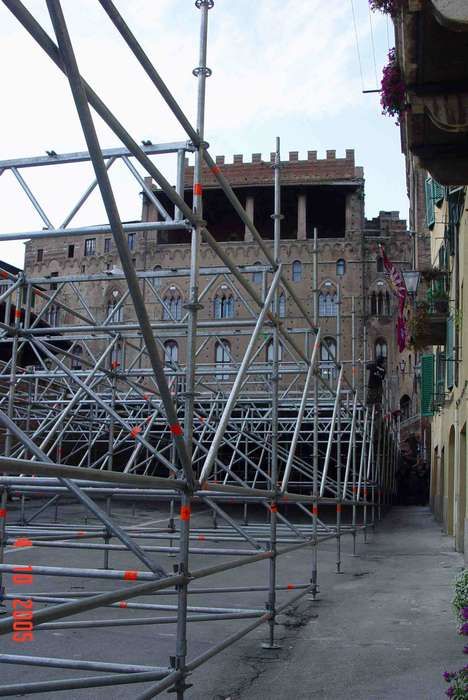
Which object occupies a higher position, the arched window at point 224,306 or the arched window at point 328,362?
the arched window at point 224,306

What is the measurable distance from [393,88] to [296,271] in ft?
141

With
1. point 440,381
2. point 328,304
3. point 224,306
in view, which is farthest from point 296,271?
point 440,381

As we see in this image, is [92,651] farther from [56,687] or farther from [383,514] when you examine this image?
[383,514]

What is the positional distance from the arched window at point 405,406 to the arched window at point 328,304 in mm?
7864

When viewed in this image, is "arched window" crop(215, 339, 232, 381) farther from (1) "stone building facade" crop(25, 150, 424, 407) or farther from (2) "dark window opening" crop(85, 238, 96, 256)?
(2) "dark window opening" crop(85, 238, 96, 256)

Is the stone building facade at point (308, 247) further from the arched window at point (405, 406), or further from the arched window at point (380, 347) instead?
the arched window at point (405, 406)

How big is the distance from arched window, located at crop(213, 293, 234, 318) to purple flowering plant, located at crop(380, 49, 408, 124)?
38035 millimetres

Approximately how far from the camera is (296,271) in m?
51.2

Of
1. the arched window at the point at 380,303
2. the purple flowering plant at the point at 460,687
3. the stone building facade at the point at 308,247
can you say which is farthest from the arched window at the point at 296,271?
the purple flowering plant at the point at 460,687

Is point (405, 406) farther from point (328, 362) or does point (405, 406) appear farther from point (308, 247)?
point (328, 362)

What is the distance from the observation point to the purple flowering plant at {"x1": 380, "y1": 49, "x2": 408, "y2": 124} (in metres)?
8.39

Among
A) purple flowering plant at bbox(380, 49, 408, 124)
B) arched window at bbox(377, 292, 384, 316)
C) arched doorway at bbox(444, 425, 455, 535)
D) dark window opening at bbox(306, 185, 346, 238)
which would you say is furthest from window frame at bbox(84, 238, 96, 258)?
purple flowering plant at bbox(380, 49, 408, 124)

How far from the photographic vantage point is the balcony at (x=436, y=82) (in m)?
6.37

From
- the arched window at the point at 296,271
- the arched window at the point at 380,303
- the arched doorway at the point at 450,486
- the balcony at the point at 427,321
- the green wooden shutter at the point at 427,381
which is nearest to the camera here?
the balcony at the point at 427,321
